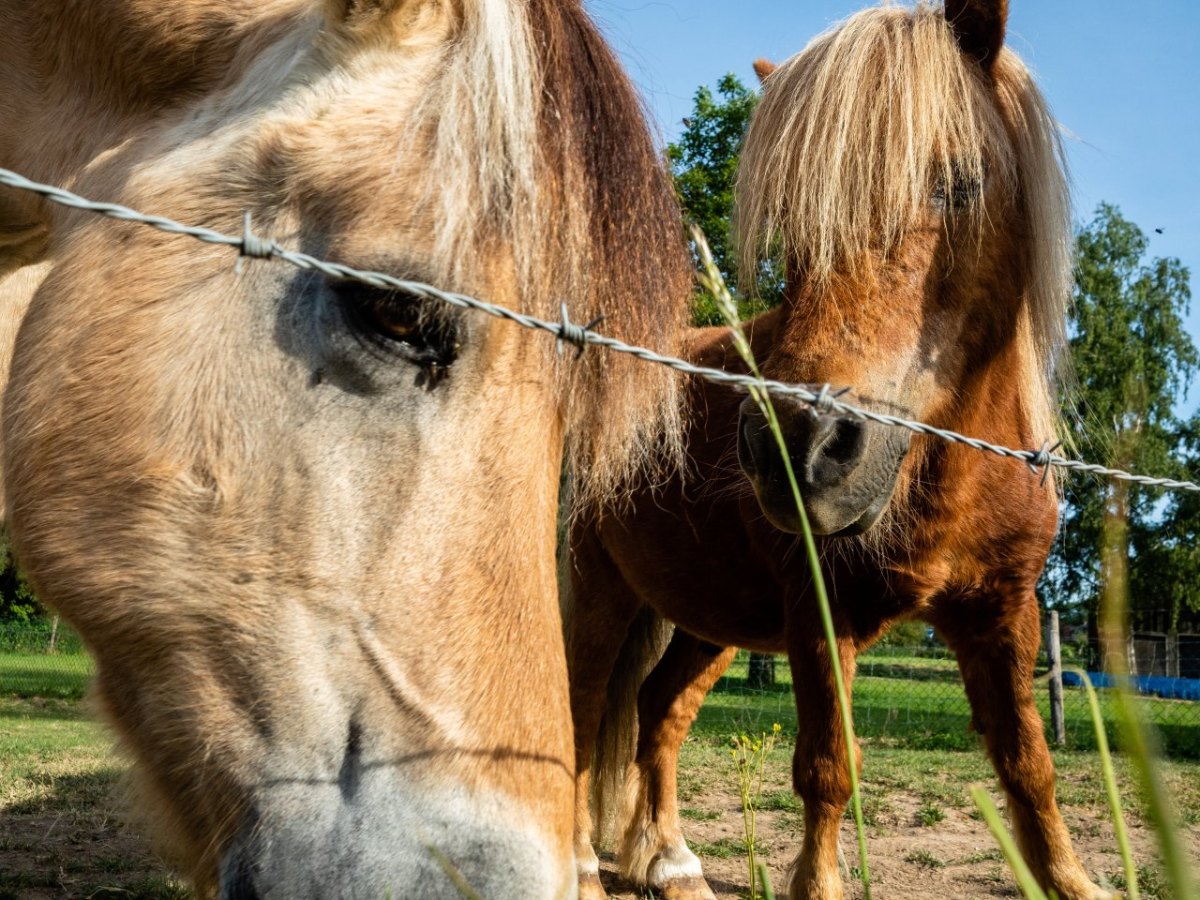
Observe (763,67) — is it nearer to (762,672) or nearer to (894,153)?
(894,153)

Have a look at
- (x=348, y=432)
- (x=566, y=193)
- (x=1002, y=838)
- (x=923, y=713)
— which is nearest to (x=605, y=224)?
(x=566, y=193)

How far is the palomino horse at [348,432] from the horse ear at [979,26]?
6.39 ft

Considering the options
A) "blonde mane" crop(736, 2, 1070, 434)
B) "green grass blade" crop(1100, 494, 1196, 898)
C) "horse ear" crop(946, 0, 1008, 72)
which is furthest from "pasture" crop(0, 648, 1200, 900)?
"horse ear" crop(946, 0, 1008, 72)

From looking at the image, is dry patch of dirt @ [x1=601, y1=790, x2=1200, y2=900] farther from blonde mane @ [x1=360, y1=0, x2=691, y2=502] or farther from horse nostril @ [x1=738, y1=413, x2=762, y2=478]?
blonde mane @ [x1=360, y1=0, x2=691, y2=502]

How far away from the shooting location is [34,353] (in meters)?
1.71

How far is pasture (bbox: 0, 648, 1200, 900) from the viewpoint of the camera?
387cm

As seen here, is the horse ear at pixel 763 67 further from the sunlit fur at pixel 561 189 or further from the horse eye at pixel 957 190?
the sunlit fur at pixel 561 189

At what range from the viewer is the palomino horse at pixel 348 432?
1.39 meters

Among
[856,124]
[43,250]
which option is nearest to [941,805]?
[856,124]

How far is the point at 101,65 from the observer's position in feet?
6.48

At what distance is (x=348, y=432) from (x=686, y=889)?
3359 millimetres

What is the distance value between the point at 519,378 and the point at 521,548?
0.29m

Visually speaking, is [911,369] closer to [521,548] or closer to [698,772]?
[521,548]

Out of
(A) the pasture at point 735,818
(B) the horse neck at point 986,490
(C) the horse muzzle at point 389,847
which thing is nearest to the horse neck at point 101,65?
(A) the pasture at point 735,818
